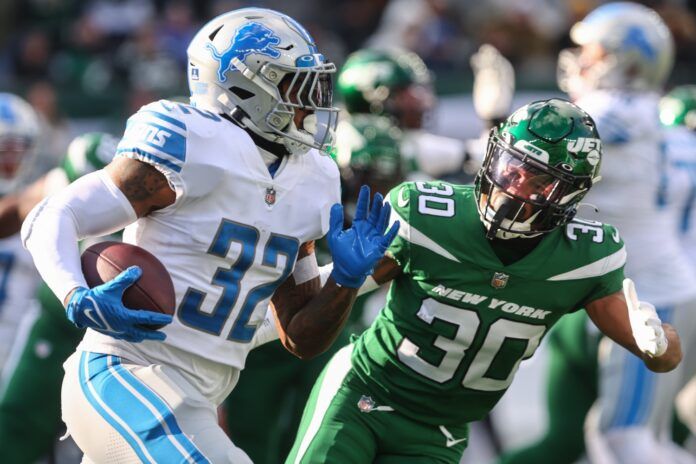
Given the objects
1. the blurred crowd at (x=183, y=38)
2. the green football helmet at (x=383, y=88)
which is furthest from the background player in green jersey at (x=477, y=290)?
the blurred crowd at (x=183, y=38)

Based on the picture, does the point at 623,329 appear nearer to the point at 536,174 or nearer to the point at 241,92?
the point at 536,174


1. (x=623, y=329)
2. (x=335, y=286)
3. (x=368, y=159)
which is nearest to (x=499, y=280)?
(x=623, y=329)

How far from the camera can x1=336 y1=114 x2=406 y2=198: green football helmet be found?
18.2 feet

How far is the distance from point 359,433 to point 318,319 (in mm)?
366

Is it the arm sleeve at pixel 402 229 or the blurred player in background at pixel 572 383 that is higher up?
the arm sleeve at pixel 402 229

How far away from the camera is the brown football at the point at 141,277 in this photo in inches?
134

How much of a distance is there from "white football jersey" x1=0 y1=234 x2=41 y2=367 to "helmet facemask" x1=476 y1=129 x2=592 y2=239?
295 cm

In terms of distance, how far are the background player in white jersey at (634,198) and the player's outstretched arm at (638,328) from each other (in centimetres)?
163

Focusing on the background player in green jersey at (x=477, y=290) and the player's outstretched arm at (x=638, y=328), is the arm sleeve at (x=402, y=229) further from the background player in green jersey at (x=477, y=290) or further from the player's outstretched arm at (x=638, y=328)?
the player's outstretched arm at (x=638, y=328)

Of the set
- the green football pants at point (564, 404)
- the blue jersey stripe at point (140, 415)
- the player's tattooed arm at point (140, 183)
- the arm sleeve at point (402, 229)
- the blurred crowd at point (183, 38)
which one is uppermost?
the player's tattooed arm at point (140, 183)

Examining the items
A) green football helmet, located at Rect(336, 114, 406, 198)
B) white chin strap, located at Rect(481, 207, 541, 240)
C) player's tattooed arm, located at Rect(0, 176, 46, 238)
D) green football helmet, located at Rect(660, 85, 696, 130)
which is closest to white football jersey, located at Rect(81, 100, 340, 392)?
white chin strap, located at Rect(481, 207, 541, 240)

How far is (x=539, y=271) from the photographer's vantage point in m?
3.92

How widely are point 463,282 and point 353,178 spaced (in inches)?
67.7

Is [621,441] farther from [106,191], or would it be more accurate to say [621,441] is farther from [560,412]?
[106,191]
